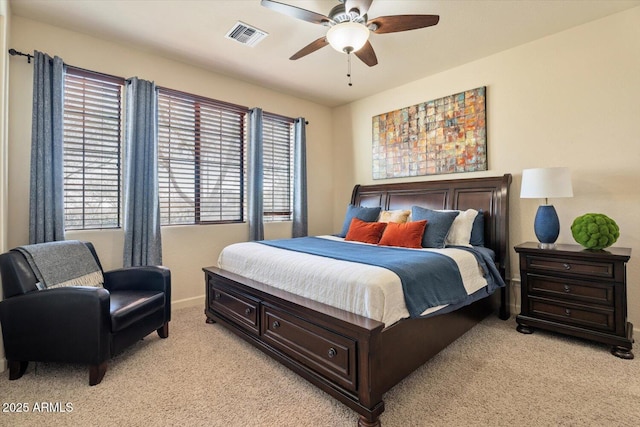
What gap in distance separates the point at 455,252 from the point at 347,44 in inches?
75.6

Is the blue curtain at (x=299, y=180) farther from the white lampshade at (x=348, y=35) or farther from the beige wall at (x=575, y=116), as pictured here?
the white lampshade at (x=348, y=35)

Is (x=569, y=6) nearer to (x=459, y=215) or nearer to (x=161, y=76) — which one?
(x=459, y=215)

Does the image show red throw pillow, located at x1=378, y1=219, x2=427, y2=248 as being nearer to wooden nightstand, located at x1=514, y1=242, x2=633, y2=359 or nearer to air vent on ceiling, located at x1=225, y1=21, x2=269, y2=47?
wooden nightstand, located at x1=514, y1=242, x2=633, y2=359

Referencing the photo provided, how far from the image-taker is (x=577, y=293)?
2.51 metres

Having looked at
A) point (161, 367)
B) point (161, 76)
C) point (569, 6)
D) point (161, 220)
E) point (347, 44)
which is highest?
point (569, 6)

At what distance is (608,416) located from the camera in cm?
166

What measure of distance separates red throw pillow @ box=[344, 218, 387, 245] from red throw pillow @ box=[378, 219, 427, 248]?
16cm

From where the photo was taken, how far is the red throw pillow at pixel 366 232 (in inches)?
130

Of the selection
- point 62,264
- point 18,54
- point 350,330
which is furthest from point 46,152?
point 350,330

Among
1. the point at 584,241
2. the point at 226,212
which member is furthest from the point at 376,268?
the point at 226,212

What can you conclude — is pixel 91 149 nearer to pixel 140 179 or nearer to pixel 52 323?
pixel 140 179

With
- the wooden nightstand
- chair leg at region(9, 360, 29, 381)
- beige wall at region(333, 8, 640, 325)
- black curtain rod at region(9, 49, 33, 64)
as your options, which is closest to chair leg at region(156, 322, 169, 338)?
chair leg at region(9, 360, 29, 381)

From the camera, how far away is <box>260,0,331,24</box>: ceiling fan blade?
207 cm

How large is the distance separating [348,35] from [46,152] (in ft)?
9.06
